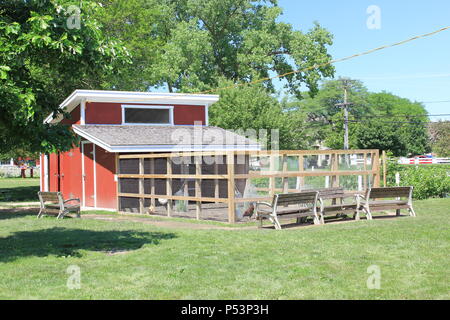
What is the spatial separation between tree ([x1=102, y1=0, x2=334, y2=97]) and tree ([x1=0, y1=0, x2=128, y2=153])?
32.9 m

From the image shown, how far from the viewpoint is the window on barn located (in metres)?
23.4

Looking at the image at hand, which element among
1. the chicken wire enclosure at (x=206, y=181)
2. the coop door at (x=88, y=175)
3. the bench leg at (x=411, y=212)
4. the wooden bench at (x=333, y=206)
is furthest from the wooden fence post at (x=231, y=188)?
the coop door at (x=88, y=175)

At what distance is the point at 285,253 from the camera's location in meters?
8.90

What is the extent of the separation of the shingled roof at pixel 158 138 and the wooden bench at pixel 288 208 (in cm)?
738

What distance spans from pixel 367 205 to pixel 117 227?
6525mm

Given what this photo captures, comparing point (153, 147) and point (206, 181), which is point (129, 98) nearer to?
point (153, 147)

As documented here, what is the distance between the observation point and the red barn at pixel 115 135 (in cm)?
1994

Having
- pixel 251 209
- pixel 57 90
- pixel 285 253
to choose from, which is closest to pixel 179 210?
pixel 251 209

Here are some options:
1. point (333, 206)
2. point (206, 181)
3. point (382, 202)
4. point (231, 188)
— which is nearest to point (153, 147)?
point (206, 181)

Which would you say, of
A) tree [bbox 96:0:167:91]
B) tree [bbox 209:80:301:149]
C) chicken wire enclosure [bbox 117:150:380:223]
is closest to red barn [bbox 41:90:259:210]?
chicken wire enclosure [bbox 117:150:380:223]

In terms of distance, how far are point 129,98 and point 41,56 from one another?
1374 centimetres

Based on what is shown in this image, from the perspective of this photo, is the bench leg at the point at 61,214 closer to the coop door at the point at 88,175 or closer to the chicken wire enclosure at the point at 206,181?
the chicken wire enclosure at the point at 206,181

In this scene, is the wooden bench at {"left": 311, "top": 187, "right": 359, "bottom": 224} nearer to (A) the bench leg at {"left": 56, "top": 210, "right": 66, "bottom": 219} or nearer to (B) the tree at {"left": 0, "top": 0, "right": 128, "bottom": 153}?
(B) the tree at {"left": 0, "top": 0, "right": 128, "bottom": 153}
